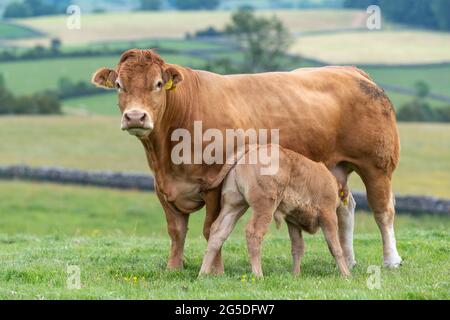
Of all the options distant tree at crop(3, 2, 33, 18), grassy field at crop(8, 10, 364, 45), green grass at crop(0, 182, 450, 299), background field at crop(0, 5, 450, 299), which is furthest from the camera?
distant tree at crop(3, 2, 33, 18)

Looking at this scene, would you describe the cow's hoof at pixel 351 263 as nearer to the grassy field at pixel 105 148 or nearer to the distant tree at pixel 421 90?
the grassy field at pixel 105 148

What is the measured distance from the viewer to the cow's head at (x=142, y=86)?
10852 mm

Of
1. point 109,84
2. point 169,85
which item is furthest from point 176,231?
point 109,84

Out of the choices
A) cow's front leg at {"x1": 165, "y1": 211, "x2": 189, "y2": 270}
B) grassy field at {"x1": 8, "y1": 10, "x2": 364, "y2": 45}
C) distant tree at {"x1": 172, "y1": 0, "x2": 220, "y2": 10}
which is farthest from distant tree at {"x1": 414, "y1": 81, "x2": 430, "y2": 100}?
cow's front leg at {"x1": 165, "y1": 211, "x2": 189, "y2": 270}

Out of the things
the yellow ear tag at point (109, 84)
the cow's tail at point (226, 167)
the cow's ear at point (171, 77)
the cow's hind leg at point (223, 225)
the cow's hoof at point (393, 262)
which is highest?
the cow's ear at point (171, 77)

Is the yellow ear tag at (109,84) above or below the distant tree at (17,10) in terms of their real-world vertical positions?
above

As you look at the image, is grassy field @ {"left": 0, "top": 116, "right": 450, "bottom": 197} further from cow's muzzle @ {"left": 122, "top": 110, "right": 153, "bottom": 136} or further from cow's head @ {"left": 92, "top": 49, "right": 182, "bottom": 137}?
cow's muzzle @ {"left": 122, "top": 110, "right": 153, "bottom": 136}

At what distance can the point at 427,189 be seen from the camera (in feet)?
129

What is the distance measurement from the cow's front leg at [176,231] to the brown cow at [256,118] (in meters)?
0.01

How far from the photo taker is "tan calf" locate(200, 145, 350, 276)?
11.2 m

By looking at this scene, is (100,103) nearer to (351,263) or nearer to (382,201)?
(382,201)

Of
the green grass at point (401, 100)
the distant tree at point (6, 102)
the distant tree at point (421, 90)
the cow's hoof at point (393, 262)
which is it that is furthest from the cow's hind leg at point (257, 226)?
the distant tree at point (6, 102)

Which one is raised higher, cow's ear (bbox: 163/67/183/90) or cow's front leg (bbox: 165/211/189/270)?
cow's ear (bbox: 163/67/183/90)
